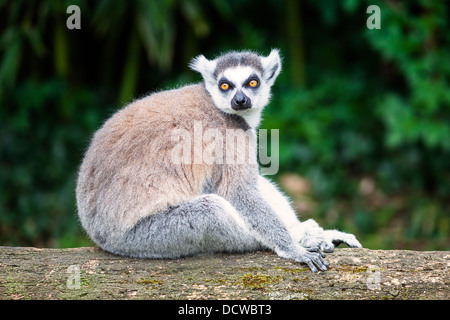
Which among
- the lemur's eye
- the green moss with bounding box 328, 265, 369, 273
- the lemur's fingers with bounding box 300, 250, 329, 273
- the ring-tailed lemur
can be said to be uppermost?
the lemur's eye

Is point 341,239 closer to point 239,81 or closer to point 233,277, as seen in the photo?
point 233,277

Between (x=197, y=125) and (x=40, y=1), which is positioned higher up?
(x=40, y=1)

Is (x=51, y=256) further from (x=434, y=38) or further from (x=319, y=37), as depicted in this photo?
(x=319, y=37)

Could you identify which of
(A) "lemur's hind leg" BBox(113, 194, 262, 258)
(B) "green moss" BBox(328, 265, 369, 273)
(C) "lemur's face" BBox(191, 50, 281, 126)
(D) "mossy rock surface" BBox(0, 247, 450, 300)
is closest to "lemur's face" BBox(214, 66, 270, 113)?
(C) "lemur's face" BBox(191, 50, 281, 126)

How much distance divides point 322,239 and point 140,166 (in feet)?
6.04

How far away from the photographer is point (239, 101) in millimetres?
5477

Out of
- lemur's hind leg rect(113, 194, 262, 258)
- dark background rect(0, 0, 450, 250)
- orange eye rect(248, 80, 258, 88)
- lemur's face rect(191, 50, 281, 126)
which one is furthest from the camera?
dark background rect(0, 0, 450, 250)

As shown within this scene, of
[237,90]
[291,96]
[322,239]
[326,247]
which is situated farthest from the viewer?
[291,96]

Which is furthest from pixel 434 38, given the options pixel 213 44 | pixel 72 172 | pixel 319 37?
pixel 72 172

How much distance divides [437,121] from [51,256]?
6.61 metres

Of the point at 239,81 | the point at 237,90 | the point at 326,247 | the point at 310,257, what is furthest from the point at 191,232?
the point at 239,81

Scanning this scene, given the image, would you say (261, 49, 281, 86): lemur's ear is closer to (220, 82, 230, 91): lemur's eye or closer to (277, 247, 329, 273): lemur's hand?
(220, 82, 230, 91): lemur's eye

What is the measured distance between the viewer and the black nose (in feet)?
18.0

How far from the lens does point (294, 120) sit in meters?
10.1
